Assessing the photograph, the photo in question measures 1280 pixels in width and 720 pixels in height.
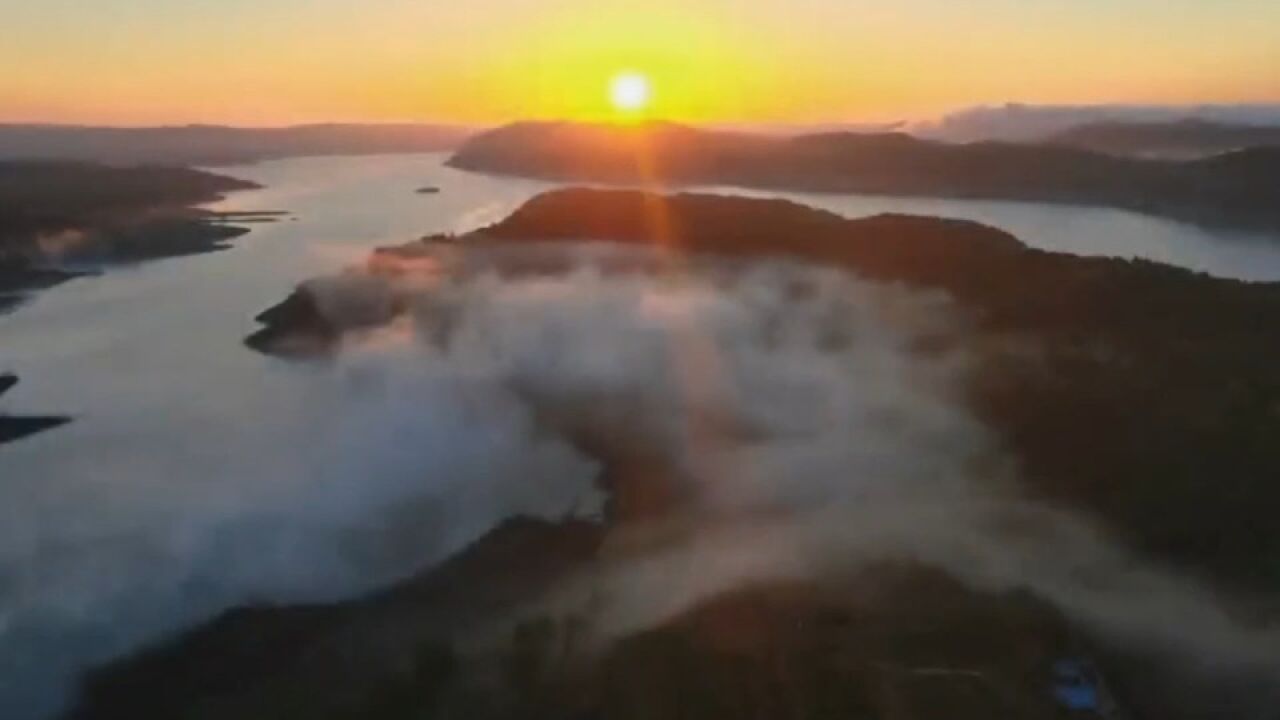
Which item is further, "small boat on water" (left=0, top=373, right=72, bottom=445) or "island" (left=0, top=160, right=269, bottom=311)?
"island" (left=0, top=160, right=269, bottom=311)

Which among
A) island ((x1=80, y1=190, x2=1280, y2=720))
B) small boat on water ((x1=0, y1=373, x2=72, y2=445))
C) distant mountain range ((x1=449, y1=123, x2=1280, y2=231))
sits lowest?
small boat on water ((x1=0, y1=373, x2=72, y2=445))

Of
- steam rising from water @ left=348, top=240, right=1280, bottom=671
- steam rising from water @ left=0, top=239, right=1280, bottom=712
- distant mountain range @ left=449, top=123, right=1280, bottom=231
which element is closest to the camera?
steam rising from water @ left=348, top=240, right=1280, bottom=671

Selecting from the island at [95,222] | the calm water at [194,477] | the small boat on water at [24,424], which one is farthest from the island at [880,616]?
the island at [95,222]

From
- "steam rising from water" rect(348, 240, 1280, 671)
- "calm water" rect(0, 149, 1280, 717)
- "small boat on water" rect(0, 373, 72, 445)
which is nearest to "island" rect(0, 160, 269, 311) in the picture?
"calm water" rect(0, 149, 1280, 717)

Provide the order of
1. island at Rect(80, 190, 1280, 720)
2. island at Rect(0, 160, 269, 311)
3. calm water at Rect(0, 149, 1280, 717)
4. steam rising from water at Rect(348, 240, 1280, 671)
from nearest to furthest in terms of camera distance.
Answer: island at Rect(80, 190, 1280, 720)
steam rising from water at Rect(348, 240, 1280, 671)
calm water at Rect(0, 149, 1280, 717)
island at Rect(0, 160, 269, 311)

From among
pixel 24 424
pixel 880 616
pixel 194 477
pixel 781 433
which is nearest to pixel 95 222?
pixel 24 424

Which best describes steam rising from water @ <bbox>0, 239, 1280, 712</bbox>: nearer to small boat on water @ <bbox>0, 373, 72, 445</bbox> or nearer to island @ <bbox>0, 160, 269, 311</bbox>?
small boat on water @ <bbox>0, 373, 72, 445</bbox>

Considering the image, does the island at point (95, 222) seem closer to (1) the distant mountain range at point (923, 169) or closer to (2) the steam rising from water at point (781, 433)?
(2) the steam rising from water at point (781, 433)
